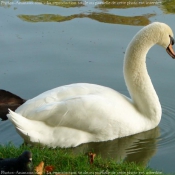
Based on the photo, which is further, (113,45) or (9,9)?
(9,9)

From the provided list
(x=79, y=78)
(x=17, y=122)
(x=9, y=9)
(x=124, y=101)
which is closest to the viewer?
(x=17, y=122)

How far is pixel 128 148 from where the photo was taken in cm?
705

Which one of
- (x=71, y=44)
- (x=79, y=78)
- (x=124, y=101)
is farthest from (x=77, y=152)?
(x=71, y=44)

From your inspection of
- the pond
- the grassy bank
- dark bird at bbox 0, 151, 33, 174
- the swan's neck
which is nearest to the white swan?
the swan's neck

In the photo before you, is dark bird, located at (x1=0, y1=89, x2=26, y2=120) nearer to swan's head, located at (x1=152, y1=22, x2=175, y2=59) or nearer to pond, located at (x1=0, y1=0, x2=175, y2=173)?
pond, located at (x1=0, y1=0, x2=175, y2=173)

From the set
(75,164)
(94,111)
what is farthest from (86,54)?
(75,164)

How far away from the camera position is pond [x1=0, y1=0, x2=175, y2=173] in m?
7.16

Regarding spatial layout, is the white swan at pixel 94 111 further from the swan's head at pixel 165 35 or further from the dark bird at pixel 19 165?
the dark bird at pixel 19 165

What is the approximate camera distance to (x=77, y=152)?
6.89 meters

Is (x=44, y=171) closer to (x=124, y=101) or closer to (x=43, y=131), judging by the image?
(x=43, y=131)

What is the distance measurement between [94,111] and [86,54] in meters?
3.46

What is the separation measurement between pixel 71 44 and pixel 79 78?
1701mm

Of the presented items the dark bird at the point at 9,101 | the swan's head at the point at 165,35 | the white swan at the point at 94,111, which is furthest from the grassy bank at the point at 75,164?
the swan's head at the point at 165,35

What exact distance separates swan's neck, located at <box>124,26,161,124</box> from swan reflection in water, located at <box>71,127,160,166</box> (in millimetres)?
365
